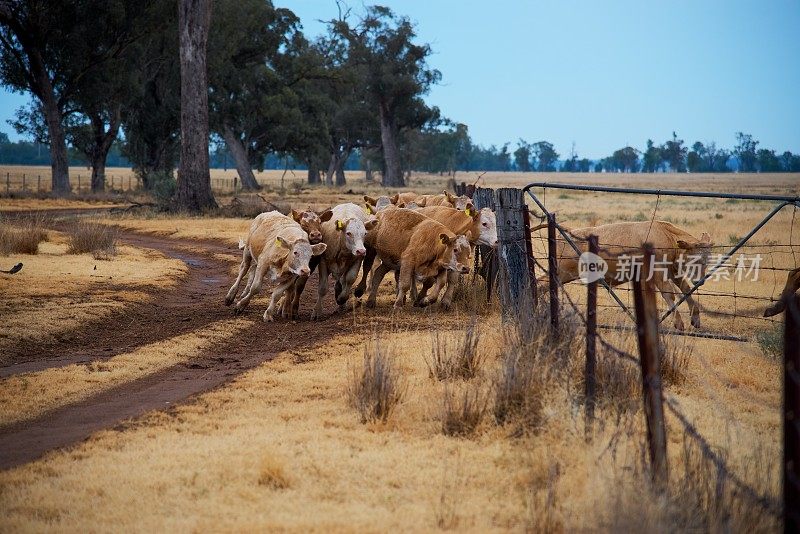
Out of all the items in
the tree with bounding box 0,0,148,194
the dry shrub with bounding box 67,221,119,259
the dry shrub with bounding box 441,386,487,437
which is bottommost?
the dry shrub with bounding box 441,386,487,437

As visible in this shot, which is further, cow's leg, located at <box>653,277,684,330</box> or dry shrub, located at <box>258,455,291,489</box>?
cow's leg, located at <box>653,277,684,330</box>

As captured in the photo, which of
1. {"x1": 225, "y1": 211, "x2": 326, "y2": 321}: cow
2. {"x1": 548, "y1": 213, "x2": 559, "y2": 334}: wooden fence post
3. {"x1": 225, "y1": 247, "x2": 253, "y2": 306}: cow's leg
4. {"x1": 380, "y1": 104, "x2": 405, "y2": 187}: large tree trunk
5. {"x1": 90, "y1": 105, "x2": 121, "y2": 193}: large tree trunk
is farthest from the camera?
{"x1": 380, "y1": 104, "x2": 405, "y2": 187}: large tree trunk

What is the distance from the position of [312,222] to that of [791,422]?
10418mm

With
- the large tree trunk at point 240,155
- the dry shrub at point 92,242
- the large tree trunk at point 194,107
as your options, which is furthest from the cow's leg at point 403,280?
the large tree trunk at point 240,155

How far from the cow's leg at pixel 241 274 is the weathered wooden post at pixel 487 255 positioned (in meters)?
3.89

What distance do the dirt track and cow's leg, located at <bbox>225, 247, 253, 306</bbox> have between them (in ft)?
0.71

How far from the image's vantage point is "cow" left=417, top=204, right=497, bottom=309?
13.9 m

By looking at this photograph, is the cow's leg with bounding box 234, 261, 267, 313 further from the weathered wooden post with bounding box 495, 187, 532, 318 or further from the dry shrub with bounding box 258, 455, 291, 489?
the dry shrub with bounding box 258, 455, 291, 489

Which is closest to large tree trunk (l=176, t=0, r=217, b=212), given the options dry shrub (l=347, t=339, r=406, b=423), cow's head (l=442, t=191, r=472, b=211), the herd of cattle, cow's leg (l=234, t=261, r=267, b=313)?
cow's head (l=442, t=191, r=472, b=211)

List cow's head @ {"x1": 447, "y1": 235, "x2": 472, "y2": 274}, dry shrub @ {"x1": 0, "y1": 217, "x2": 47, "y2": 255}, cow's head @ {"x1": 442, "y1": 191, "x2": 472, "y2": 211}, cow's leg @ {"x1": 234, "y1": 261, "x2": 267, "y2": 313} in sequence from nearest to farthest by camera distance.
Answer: cow's leg @ {"x1": 234, "y1": 261, "x2": 267, "y2": 313} → cow's head @ {"x1": 447, "y1": 235, "x2": 472, "y2": 274} → cow's head @ {"x1": 442, "y1": 191, "x2": 472, "y2": 211} → dry shrub @ {"x1": 0, "y1": 217, "x2": 47, "y2": 255}

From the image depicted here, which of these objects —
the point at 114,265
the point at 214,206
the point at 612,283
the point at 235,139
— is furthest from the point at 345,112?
the point at 612,283

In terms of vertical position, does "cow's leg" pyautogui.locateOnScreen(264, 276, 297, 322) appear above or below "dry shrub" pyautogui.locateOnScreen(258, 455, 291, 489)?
above

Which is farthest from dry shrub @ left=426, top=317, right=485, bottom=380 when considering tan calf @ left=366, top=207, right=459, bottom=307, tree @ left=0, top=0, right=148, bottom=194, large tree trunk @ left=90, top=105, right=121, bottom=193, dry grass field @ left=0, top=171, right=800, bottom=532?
large tree trunk @ left=90, top=105, right=121, bottom=193

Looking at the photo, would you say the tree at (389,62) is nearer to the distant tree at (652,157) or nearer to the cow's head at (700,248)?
the cow's head at (700,248)
